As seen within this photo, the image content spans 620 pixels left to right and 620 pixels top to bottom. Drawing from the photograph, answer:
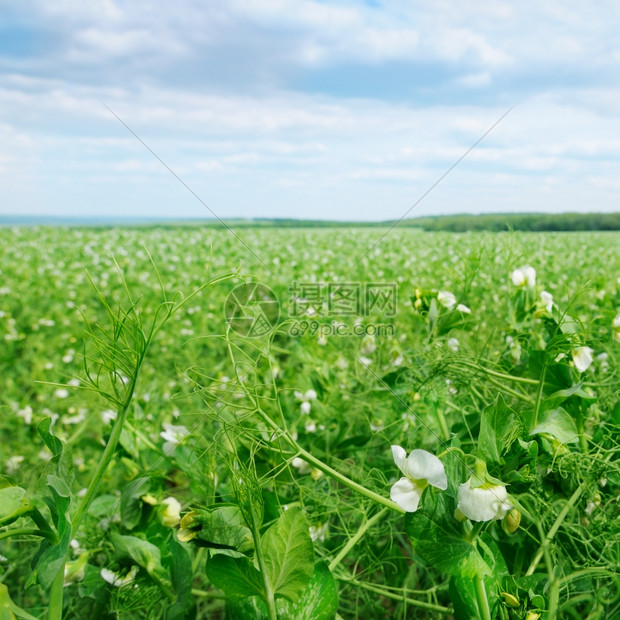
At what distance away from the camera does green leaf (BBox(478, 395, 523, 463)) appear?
1.45ft

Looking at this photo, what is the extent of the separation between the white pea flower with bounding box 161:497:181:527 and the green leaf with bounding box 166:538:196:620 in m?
0.07

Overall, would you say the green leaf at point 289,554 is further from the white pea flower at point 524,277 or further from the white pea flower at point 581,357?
the white pea flower at point 524,277

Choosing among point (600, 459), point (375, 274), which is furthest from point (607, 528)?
Answer: point (375, 274)

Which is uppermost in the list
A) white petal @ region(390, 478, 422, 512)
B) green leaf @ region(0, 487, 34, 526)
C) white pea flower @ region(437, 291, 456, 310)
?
white pea flower @ region(437, 291, 456, 310)

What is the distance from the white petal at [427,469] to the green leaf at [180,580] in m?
0.24

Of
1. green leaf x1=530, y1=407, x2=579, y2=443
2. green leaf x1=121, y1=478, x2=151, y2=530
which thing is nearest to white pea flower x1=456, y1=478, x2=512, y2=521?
green leaf x1=530, y1=407, x2=579, y2=443

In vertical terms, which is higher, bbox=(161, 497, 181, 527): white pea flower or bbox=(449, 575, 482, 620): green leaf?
bbox=(449, 575, 482, 620): green leaf

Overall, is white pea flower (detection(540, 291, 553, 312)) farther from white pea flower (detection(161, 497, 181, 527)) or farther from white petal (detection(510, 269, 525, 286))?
white pea flower (detection(161, 497, 181, 527))

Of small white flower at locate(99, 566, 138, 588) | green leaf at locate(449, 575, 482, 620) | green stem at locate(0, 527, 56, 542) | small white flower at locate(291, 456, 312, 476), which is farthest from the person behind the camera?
small white flower at locate(291, 456, 312, 476)

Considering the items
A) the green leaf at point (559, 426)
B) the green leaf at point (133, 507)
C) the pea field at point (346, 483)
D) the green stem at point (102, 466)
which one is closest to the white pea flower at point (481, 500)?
the pea field at point (346, 483)

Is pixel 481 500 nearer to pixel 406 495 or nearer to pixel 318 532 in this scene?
pixel 406 495

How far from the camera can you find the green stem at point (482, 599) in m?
0.43

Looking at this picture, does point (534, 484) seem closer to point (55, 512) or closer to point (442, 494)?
point (442, 494)

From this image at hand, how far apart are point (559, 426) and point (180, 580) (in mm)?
367
